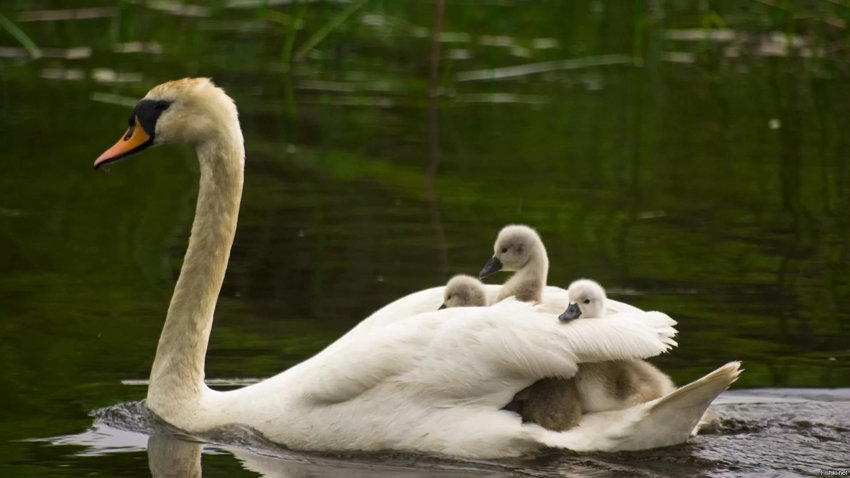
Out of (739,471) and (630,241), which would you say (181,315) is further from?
(630,241)

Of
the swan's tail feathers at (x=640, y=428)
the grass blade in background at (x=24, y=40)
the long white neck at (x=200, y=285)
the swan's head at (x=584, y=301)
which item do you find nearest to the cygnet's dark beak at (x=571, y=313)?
the swan's head at (x=584, y=301)

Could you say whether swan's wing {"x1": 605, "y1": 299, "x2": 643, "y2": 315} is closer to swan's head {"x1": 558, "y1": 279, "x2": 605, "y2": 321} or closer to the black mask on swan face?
swan's head {"x1": 558, "y1": 279, "x2": 605, "y2": 321}

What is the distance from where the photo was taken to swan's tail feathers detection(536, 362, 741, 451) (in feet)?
19.6

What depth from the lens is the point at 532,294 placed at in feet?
21.8

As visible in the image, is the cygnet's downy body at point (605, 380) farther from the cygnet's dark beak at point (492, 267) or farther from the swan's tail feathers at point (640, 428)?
the cygnet's dark beak at point (492, 267)

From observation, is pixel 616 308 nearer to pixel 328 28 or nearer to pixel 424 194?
pixel 424 194

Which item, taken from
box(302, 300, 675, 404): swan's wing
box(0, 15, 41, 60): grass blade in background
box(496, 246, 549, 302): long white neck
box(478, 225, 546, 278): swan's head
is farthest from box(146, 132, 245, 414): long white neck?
box(0, 15, 41, 60): grass blade in background

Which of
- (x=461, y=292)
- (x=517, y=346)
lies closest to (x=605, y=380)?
(x=517, y=346)

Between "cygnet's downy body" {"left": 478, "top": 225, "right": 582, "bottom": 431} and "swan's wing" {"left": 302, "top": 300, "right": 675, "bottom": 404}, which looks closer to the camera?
"swan's wing" {"left": 302, "top": 300, "right": 675, "bottom": 404}

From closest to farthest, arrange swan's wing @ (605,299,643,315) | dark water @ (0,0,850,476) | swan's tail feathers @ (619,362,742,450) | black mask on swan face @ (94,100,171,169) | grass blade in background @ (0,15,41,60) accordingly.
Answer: swan's tail feathers @ (619,362,742,450), swan's wing @ (605,299,643,315), dark water @ (0,0,850,476), black mask on swan face @ (94,100,171,169), grass blade in background @ (0,15,41,60)

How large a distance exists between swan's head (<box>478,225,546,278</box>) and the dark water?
3.25 ft

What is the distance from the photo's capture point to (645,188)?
11.5 metres

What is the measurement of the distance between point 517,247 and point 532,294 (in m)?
0.20

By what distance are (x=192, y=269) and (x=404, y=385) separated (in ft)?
4.30
